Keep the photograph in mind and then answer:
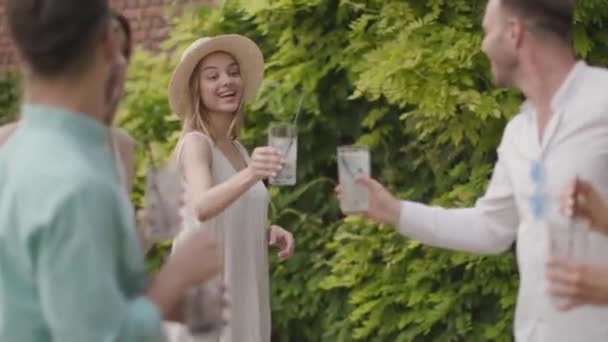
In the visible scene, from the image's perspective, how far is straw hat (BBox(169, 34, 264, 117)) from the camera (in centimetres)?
539

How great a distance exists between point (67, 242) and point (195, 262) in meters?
0.37

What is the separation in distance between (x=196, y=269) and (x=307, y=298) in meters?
3.98

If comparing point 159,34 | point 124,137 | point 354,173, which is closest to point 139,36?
point 159,34

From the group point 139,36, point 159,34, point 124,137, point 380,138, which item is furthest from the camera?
point 139,36

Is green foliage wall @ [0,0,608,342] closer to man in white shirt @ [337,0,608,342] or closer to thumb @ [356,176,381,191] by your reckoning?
thumb @ [356,176,381,191]

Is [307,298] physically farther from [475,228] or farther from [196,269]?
[196,269]

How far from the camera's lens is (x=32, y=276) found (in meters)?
2.40

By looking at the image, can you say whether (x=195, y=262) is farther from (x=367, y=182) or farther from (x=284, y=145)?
(x=284, y=145)

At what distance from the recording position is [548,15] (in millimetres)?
3621

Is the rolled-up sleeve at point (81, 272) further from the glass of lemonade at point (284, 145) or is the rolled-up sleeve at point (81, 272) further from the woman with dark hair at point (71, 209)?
the glass of lemonade at point (284, 145)

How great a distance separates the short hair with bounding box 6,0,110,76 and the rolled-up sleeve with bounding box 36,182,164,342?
0.25 meters

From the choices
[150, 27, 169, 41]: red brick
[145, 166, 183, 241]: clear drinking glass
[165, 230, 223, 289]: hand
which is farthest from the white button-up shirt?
[150, 27, 169, 41]: red brick

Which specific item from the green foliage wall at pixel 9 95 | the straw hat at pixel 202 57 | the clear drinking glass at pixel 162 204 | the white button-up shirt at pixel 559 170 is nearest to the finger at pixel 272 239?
the straw hat at pixel 202 57

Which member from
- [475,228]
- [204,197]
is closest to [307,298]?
[204,197]
